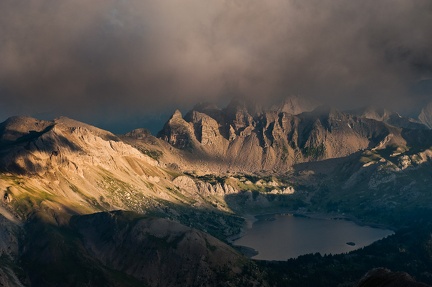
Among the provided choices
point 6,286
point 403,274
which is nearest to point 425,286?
point 403,274

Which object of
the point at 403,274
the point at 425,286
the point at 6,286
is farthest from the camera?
the point at 6,286

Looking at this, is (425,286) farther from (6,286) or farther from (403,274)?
(6,286)

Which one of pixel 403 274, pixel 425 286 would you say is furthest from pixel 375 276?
pixel 425 286

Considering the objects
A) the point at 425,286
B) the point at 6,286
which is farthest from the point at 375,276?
the point at 6,286

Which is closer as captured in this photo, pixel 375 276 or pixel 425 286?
pixel 425 286

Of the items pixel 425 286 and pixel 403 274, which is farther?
pixel 403 274

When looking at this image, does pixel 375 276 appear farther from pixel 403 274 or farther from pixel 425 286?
pixel 425 286

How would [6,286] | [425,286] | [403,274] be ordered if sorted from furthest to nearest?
[6,286] < [403,274] < [425,286]

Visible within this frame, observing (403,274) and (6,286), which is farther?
(6,286)
